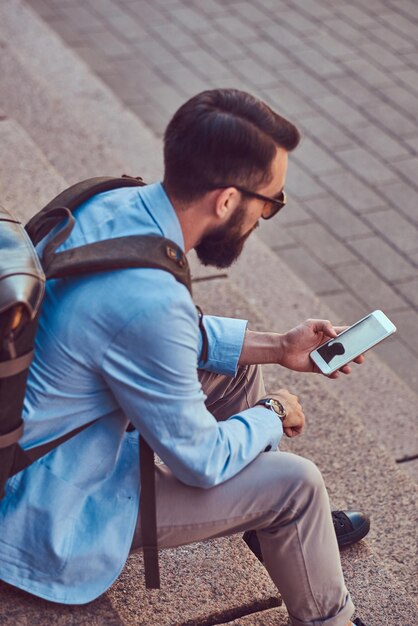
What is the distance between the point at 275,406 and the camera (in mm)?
2475

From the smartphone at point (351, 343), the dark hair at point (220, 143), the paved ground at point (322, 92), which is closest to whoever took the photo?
the dark hair at point (220, 143)

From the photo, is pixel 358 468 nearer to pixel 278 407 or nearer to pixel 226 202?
pixel 278 407

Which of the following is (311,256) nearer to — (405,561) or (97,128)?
(97,128)

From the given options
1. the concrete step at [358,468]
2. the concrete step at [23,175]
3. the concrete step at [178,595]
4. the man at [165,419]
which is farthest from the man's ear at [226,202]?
the concrete step at [23,175]

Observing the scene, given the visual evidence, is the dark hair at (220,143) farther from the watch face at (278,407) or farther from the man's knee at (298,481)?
the man's knee at (298,481)

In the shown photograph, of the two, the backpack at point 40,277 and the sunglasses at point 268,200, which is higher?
the sunglasses at point 268,200

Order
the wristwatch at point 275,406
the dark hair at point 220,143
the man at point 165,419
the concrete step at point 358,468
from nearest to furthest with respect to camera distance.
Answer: the man at point 165,419 < the dark hair at point 220,143 < the wristwatch at point 275,406 < the concrete step at point 358,468

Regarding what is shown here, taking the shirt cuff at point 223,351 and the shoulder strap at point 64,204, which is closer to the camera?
the shoulder strap at point 64,204

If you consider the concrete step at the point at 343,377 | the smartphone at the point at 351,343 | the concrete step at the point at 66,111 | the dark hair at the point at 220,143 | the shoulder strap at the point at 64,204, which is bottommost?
the concrete step at the point at 66,111

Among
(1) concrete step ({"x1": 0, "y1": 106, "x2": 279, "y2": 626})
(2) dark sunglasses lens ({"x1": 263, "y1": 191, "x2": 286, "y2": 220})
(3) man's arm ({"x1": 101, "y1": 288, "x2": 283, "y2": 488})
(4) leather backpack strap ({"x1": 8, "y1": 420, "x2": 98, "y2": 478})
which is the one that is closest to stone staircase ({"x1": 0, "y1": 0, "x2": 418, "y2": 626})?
(1) concrete step ({"x1": 0, "y1": 106, "x2": 279, "y2": 626})

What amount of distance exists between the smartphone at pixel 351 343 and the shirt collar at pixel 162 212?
0.61 metres

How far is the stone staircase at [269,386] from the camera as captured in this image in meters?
2.50

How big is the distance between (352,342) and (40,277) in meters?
1.00

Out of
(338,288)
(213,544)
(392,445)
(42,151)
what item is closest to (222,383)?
(213,544)
